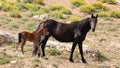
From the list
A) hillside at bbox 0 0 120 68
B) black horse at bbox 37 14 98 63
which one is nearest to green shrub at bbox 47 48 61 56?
hillside at bbox 0 0 120 68

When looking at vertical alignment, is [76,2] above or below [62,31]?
below

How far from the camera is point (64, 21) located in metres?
27.2

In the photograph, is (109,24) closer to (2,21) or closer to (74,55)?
(2,21)

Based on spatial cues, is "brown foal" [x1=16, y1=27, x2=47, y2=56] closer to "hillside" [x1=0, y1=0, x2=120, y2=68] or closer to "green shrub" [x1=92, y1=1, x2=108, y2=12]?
"hillside" [x1=0, y1=0, x2=120, y2=68]

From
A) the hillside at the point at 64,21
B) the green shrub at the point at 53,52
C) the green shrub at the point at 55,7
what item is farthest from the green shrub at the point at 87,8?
the green shrub at the point at 53,52

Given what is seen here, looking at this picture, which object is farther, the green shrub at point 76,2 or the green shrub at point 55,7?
the green shrub at point 76,2

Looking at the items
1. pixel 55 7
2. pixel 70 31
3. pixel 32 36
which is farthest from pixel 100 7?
pixel 32 36

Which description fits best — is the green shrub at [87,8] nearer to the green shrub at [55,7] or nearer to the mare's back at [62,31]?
the green shrub at [55,7]

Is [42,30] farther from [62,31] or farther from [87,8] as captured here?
[87,8]

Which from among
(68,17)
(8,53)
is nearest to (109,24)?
(68,17)

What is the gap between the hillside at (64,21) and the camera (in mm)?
14773

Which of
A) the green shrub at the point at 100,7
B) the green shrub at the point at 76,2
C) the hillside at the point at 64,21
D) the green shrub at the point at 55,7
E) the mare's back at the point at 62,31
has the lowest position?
the green shrub at the point at 100,7

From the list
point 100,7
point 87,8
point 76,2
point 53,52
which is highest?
A: point 53,52

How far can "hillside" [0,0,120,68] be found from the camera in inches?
582
